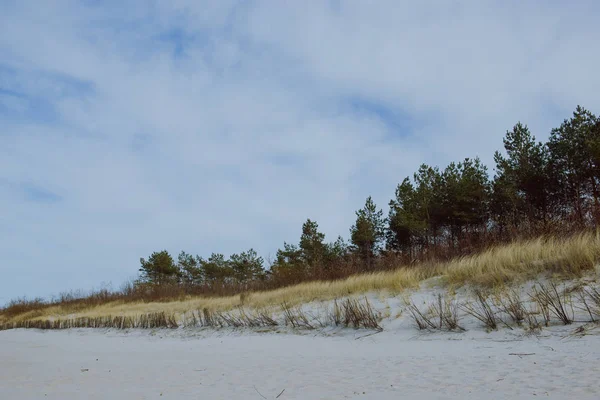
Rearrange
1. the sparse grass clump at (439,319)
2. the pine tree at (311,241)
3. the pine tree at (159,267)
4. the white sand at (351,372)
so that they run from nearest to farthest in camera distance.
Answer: the white sand at (351,372)
the sparse grass clump at (439,319)
the pine tree at (311,241)
the pine tree at (159,267)

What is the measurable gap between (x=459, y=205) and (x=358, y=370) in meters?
27.8

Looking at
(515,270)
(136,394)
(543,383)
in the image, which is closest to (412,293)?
(515,270)

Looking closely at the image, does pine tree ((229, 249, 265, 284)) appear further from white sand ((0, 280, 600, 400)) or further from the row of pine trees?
white sand ((0, 280, 600, 400))

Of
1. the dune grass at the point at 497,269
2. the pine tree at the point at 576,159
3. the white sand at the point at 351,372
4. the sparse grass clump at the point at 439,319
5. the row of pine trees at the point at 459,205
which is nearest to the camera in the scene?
the white sand at the point at 351,372

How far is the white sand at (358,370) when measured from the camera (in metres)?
3.25

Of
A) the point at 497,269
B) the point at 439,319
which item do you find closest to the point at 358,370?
the point at 439,319

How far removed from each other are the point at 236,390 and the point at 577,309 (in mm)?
4685

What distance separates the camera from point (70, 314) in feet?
80.1

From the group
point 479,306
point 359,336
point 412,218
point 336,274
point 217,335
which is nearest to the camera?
point 479,306

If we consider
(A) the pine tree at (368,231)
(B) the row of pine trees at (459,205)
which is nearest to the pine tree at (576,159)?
(B) the row of pine trees at (459,205)

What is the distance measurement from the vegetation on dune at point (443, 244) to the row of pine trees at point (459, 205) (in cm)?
8

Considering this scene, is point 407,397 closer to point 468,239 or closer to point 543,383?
point 543,383

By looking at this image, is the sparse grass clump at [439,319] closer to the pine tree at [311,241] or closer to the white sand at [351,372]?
the white sand at [351,372]

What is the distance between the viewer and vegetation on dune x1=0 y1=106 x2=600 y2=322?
8812mm
